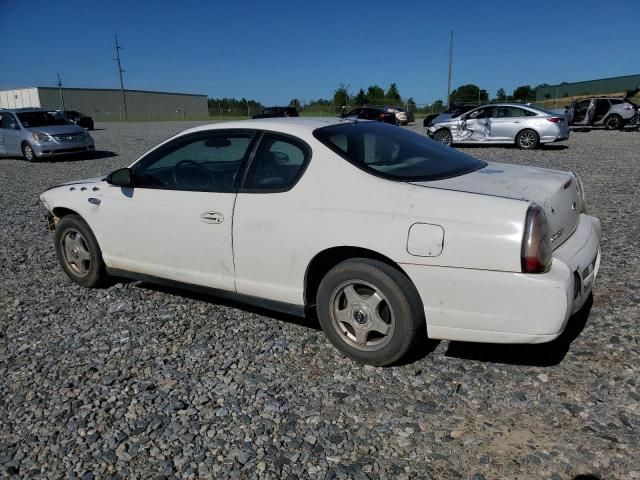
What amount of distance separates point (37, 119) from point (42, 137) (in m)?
1.28

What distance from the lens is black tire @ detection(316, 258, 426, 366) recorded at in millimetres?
3031

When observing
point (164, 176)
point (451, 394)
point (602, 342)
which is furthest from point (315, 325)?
point (602, 342)

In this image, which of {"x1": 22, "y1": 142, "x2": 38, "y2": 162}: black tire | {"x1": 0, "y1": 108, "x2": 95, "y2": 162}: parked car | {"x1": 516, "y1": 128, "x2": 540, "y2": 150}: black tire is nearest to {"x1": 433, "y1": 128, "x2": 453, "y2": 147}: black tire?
{"x1": 516, "y1": 128, "x2": 540, "y2": 150}: black tire

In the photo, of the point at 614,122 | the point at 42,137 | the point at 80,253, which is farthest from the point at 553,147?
the point at 80,253

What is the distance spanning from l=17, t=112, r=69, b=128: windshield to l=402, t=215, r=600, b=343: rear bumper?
16.2m

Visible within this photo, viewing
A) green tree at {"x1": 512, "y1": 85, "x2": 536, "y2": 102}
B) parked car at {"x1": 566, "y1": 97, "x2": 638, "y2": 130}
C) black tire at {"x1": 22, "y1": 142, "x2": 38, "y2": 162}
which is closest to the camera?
black tire at {"x1": 22, "y1": 142, "x2": 38, "y2": 162}

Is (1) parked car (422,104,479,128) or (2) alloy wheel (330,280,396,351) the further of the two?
(1) parked car (422,104,479,128)

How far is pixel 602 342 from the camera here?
3500 mm

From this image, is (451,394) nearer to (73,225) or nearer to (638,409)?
(638,409)

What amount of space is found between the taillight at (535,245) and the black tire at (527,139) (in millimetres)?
14534

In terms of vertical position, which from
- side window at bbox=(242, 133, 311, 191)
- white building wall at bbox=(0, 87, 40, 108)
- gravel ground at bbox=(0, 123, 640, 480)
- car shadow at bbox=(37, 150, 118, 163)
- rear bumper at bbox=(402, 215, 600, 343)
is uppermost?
white building wall at bbox=(0, 87, 40, 108)

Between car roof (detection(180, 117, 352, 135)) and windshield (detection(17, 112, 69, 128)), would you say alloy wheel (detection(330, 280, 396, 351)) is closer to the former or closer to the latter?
car roof (detection(180, 117, 352, 135))

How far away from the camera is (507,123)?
16.4m

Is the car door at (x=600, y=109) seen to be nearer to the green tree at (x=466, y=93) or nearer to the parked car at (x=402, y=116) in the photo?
the parked car at (x=402, y=116)
